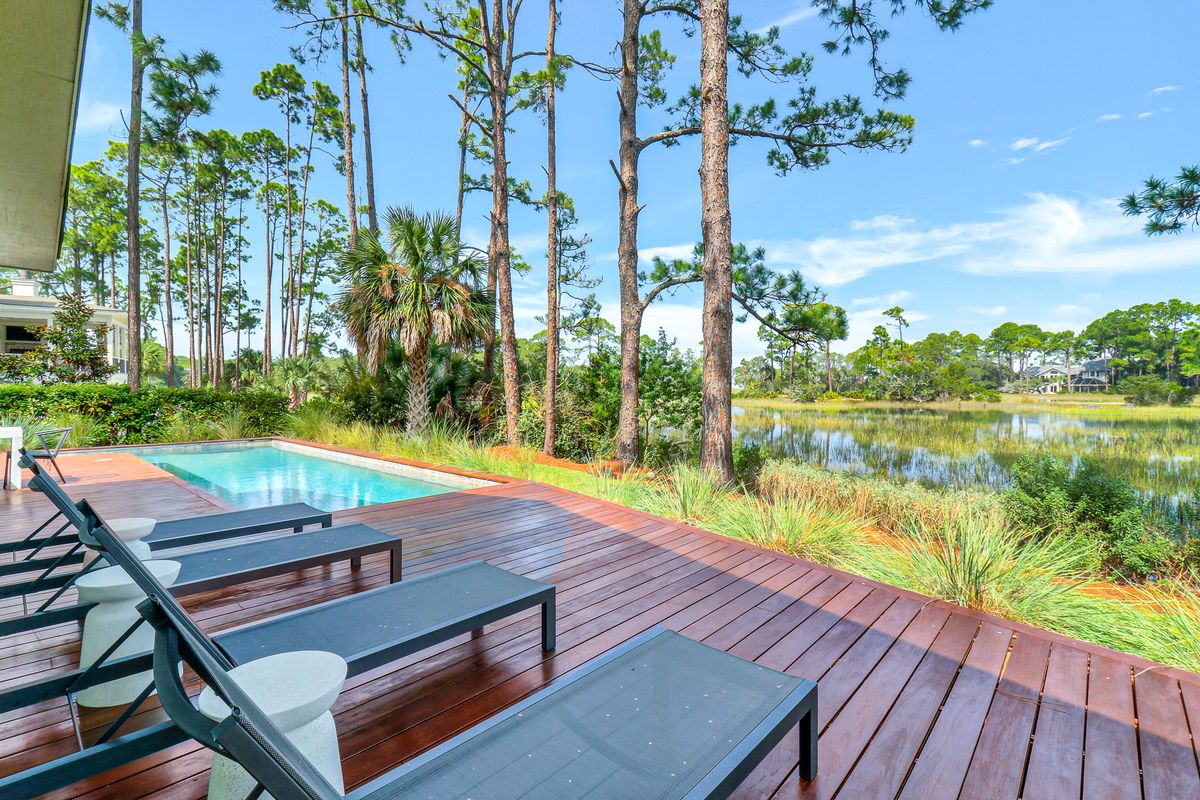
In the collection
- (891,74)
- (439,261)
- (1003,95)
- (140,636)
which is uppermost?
(1003,95)

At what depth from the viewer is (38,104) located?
2.37m

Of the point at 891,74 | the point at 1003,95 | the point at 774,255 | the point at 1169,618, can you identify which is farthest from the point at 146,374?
the point at 1003,95

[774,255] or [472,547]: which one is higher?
[774,255]

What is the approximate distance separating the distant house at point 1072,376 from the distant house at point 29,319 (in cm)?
5886

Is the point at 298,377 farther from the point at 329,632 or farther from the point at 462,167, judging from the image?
the point at 329,632

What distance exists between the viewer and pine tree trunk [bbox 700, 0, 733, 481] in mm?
6297

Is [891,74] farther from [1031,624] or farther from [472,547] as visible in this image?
[472,547]

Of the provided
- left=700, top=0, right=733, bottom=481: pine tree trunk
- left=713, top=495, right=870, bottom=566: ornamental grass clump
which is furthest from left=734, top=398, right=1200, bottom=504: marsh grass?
left=713, top=495, right=870, bottom=566: ornamental grass clump

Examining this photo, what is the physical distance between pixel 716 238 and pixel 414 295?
234 inches

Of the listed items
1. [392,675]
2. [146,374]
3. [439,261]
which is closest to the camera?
[392,675]

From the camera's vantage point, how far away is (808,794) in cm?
155

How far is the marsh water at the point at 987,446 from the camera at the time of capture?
328 inches

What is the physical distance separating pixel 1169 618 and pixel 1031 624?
0.68 m

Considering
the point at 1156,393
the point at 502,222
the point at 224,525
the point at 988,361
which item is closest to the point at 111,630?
the point at 224,525
